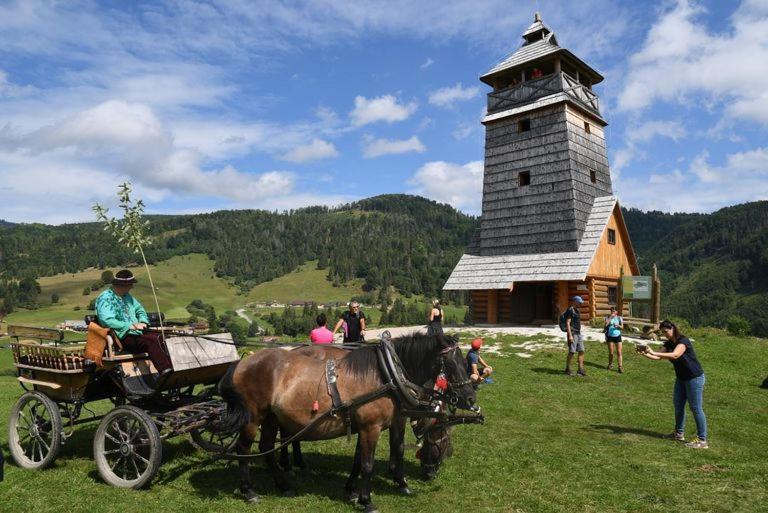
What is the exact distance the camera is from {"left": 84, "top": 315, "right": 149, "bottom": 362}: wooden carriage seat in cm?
725

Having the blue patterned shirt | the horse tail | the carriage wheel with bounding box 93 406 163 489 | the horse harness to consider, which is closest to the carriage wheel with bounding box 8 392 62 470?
the carriage wheel with bounding box 93 406 163 489

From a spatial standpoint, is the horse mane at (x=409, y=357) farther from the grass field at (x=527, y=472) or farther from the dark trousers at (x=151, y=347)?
the dark trousers at (x=151, y=347)

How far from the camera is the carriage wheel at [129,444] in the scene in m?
6.63

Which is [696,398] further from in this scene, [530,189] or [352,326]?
[530,189]

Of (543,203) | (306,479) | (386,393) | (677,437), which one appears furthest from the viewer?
(543,203)

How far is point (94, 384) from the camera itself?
305 inches

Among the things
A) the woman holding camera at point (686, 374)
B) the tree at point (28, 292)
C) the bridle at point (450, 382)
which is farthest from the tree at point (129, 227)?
the tree at point (28, 292)

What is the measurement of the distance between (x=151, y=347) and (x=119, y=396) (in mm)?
1372

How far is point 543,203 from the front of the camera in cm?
2623

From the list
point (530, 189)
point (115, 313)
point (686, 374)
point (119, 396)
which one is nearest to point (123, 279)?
point (115, 313)

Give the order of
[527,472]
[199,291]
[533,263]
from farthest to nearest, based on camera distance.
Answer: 1. [199,291]
2. [533,263]
3. [527,472]

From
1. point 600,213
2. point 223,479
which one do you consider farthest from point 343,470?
point 600,213

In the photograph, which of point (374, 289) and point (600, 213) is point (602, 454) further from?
point (374, 289)

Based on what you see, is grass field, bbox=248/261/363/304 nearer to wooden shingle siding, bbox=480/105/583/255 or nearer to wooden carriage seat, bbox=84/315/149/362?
wooden shingle siding, bbox=480/105/583/255
